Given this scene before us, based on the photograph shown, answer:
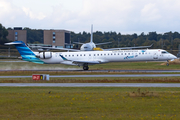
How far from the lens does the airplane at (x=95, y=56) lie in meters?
40.1

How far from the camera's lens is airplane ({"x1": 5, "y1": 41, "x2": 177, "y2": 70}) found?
4012 cm

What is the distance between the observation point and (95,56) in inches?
Result: 1614
